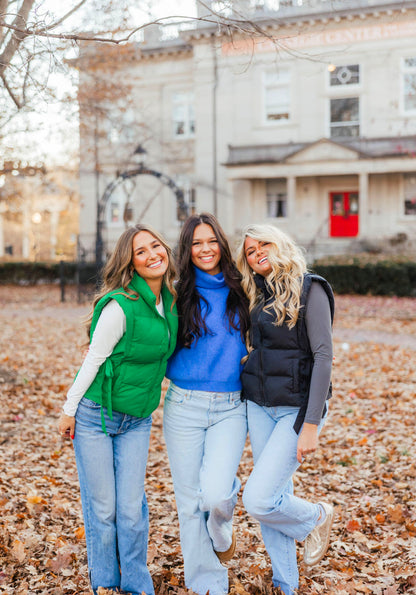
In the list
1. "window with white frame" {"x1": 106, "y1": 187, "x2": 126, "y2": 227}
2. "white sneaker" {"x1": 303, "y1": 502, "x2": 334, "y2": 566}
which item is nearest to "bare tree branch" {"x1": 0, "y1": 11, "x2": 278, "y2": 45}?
"white sneaker" {"x1": 303, "y1": 502, "x2": 334, "y2": 566}

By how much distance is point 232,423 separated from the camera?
10.9ft

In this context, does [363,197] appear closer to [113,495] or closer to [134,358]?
[134,358]

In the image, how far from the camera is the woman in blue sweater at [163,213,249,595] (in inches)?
129

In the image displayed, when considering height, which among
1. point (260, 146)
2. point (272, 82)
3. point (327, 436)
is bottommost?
point (327, 436)

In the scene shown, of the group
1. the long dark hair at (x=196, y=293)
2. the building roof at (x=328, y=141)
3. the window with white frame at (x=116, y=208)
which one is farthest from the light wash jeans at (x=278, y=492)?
the window with white frame at (x=116, y=208)

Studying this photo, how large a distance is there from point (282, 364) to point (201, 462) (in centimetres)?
72

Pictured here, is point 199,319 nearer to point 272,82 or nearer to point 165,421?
point 165,421

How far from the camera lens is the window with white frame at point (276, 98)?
25.0m

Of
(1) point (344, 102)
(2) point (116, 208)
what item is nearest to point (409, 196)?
A: (1) point (344, 102)

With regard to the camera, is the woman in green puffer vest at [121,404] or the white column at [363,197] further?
the white column at [363,197]

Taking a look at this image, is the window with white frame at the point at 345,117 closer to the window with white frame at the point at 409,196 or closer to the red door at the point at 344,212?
the red door at the point at 344,212

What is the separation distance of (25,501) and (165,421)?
2.03m

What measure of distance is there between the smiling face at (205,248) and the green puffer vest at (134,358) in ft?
1.22

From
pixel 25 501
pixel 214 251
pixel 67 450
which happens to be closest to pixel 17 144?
pixel 67 450
